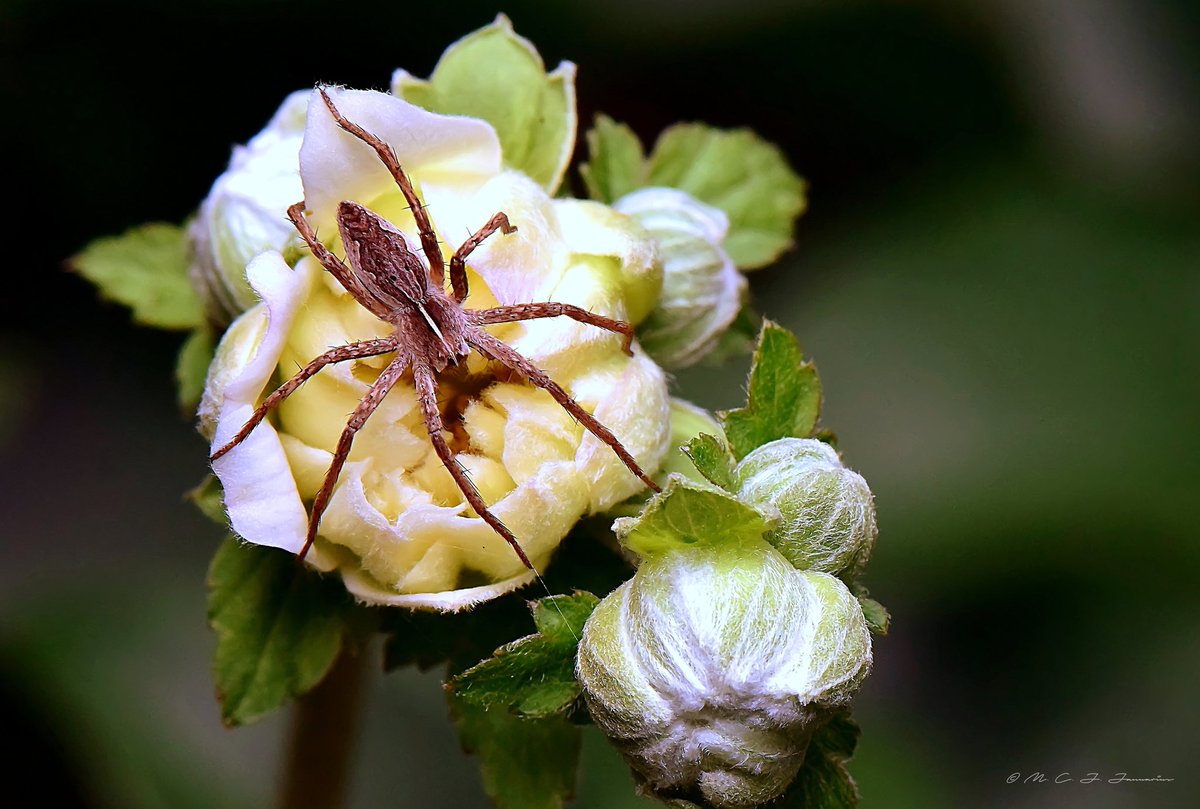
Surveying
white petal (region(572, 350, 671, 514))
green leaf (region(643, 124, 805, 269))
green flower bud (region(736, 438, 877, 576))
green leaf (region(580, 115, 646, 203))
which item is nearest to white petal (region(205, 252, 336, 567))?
white petal (region(572, 350, 671, 514))

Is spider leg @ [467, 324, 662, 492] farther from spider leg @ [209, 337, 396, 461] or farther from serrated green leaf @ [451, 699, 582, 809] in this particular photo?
serrated green leaf @ [451, 699, 582, 809]

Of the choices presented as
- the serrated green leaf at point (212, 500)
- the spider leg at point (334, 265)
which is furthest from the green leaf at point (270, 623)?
the spider leg at point (334, 265)

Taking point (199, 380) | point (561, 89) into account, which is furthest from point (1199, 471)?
point (199, 380)

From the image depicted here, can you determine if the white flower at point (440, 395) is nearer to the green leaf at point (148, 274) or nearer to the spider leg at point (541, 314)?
the spider leg at point (541, 314)

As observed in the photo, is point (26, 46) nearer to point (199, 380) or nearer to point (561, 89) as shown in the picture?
point (199, 380)

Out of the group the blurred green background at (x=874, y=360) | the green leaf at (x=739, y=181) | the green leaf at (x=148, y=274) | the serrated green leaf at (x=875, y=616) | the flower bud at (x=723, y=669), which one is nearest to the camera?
the flower bud at (x=723, y=669)

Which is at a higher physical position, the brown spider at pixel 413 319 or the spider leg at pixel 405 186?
the spider leg at pixel 405 186

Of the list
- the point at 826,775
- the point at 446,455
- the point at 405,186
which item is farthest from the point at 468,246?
the point at 826,775

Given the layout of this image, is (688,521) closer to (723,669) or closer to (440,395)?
(723,669)
